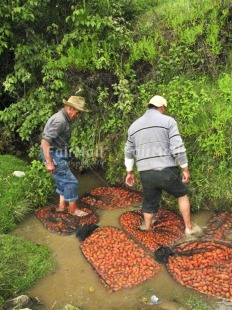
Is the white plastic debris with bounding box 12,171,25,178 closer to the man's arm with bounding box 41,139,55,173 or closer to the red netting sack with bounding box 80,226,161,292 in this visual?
the man's arm with bounding box 41,139,55,173

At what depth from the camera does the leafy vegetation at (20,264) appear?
3887 millimetres

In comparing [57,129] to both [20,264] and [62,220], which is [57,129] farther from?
[20,264]

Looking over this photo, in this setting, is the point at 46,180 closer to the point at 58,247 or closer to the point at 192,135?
the point at 58,247

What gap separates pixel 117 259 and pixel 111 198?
1.71 m

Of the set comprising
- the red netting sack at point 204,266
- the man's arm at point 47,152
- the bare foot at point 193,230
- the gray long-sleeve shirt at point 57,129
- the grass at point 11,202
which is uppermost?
the gray long-sleeve shirt at point 57,129

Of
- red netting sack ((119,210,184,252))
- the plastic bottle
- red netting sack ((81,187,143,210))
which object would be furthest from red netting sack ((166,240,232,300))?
red netting sack ((81,187,143,210))

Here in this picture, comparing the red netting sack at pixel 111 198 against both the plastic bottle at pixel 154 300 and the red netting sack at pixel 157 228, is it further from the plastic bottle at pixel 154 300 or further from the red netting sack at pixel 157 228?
the plastic bottle at pixel 154 300

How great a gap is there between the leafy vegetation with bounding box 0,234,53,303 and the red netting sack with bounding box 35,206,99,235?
0.50 m

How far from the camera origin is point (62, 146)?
5004 mm

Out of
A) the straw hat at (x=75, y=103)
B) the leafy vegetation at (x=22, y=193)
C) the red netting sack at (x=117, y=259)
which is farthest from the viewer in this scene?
the leafy vegetation at (x=22, y=193)

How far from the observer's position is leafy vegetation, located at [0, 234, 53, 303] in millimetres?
3887

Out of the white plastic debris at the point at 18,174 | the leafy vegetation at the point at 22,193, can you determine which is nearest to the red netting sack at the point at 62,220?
the leafy vegetation at the point at 22,193

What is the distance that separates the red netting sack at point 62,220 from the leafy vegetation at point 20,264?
50cm

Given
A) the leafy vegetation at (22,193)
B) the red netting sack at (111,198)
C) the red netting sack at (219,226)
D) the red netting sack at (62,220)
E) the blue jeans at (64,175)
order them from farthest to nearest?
1. the red netting sack at (111,198)
2. the leafy vegetation at (22,193)
3. the red netting sack at (62,220)
4. the blue jeans at (64,175)
5. the red netting sack at (219,226)
